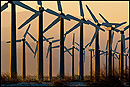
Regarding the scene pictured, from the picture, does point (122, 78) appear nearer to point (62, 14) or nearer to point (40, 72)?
point (40, 72)

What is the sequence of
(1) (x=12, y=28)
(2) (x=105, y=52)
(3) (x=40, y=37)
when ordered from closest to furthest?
(1) (x=12, y=28)
(3) (x=40, y=37)
(2) (x=105, y=52)

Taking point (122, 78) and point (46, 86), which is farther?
point (122, 78)

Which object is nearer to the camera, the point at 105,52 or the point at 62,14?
the point at 62,14

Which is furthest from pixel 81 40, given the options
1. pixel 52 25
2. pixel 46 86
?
pixel 46 86

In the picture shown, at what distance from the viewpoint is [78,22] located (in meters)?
44.4

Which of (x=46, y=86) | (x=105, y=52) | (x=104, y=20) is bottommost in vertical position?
(x=46, y=86)

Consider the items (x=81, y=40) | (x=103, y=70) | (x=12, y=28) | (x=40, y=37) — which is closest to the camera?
(x=103, y=70)

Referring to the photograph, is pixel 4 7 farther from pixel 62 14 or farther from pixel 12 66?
pixel 62 14

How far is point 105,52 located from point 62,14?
29212mm

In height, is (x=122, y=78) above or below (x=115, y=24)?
below

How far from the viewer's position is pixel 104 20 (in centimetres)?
4972

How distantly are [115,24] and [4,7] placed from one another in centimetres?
1924

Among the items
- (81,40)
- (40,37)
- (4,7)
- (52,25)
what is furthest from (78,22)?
(4,7)

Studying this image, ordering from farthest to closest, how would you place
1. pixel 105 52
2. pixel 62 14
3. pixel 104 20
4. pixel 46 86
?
pixel 105 52 < pixel 104 20 < pixel 62 14 < pixel 46 86
